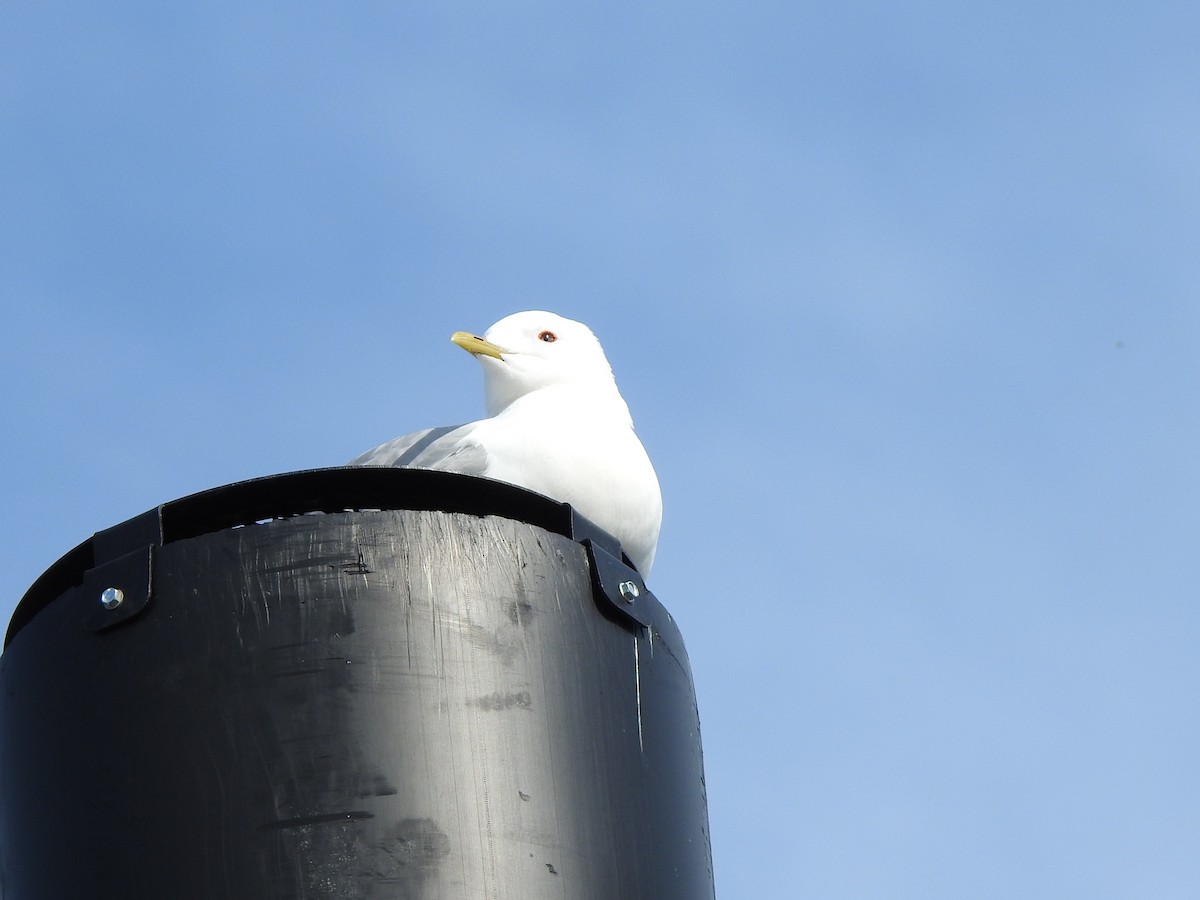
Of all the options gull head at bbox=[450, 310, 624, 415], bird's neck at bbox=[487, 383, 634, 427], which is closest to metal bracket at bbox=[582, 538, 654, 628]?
bird's neck at bbox=[487, 383, 634, 427]

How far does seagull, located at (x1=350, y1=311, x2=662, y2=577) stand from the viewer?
7082 millimetres

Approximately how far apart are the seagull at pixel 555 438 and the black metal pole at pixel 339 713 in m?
2.34

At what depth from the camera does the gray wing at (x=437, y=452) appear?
728cm

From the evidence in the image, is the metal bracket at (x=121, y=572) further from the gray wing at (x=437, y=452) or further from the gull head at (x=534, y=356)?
the gull head at (x=534, y=356)

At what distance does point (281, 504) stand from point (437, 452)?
148 inches

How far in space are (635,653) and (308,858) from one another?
914 millimetres

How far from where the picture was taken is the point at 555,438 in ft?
23.9

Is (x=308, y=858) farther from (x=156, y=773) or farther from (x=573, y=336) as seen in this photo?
(x=573, y=336)

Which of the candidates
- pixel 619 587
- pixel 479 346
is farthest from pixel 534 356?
pixel 619 587

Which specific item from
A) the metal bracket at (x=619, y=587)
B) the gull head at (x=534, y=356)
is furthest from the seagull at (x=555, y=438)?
the metal bracket at (x=619, y=587)

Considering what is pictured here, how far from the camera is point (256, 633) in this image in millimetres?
3510

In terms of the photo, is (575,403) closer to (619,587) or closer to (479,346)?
(479,346)

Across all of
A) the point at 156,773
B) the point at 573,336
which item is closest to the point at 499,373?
the point at 573,336

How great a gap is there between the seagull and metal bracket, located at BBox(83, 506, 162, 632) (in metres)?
2.31
